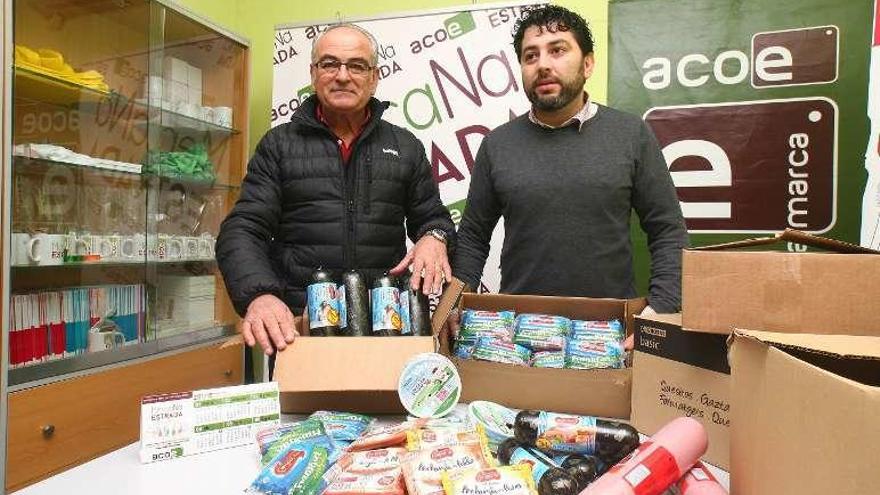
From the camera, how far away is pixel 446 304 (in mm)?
1277

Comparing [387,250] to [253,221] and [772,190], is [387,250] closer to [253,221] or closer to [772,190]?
[253,221]

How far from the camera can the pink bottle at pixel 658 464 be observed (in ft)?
2.25

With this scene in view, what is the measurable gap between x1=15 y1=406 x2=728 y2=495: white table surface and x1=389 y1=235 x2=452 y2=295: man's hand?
1.80 ft

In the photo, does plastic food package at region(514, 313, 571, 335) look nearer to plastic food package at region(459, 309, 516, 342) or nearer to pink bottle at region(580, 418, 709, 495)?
plastic food package at region(459, 309, 516, 342)

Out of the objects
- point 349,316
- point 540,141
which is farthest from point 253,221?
point 540,141

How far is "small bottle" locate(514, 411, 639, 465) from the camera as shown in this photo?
855 millimetres

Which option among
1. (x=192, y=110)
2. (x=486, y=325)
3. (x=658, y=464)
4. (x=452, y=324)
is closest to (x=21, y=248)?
(x=192, y=110)

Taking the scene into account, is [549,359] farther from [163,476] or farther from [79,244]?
[79,244]

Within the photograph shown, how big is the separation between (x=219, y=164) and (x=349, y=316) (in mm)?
2493

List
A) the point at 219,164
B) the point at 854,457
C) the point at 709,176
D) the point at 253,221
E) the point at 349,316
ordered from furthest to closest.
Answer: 1. the point at 219,164
2. the point at 709,176
3. the point at 253,221
4. the point at 349,316
5. the point at 854,457

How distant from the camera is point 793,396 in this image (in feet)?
1.97

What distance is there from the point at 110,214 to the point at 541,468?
8.81ft

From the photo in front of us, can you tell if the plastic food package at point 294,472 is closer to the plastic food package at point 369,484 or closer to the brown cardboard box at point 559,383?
the plastic food package at point 369,484

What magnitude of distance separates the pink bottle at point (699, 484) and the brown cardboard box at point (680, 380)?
0.17 metres
